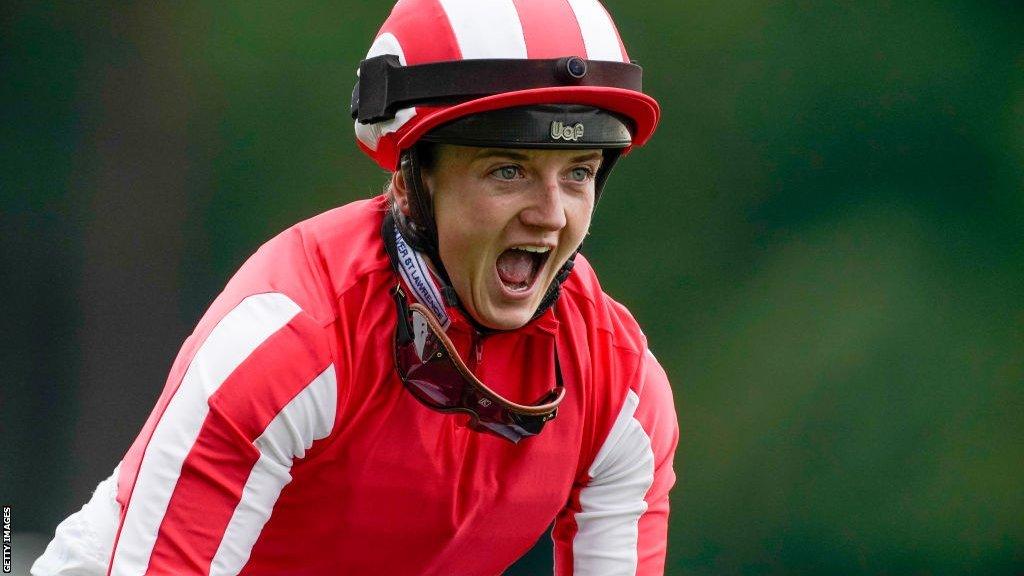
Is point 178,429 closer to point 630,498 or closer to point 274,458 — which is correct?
point 274,458

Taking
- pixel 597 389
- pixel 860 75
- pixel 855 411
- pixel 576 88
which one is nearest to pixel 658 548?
pixel 597 389

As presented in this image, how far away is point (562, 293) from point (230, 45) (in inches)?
72.3

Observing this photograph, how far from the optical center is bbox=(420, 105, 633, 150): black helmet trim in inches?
82.4

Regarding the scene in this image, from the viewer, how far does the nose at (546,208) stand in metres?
2.13

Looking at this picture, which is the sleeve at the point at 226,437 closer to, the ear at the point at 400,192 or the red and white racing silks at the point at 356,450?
the red and white racing silks at the point at 356,450

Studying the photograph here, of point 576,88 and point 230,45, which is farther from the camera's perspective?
point 230,45

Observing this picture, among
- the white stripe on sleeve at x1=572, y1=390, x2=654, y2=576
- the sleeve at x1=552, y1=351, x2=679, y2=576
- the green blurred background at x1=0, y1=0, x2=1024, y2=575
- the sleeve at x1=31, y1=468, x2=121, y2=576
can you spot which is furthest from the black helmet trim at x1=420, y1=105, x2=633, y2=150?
the green blurred background at x1=0, y1=0, x2=1024, y2=575

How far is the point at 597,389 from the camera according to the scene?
238cm

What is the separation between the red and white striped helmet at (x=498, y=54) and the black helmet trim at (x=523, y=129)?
14 millimetres

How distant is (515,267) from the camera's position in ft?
7.32

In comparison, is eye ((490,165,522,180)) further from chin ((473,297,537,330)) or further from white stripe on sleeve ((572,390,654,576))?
white stripe on sleeve ((572,390,654,576))

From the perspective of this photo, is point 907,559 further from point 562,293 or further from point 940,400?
point 562,293

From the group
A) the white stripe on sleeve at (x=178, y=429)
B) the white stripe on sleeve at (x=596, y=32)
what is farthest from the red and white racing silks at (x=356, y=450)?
the white stripe on sleeve at (x=596, y=32)

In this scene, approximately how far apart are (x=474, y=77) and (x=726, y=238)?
6.71ft
